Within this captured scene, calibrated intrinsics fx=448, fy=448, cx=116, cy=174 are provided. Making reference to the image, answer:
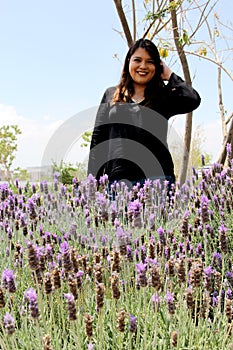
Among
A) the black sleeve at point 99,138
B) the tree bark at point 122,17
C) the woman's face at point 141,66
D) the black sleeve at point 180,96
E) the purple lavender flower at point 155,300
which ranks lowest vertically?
the purple lavender flower at point 155,300

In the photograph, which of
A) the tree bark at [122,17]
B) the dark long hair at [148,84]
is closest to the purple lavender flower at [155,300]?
the dark long hair at [148,84]

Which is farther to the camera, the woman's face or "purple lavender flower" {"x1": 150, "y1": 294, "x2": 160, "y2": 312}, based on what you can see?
the woman's face

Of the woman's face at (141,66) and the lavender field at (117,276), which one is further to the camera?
the woman's face at (141,66)

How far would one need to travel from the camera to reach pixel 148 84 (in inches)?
146

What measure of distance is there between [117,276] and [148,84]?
255cm

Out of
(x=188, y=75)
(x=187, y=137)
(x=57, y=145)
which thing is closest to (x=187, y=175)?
(x=187, y=137)

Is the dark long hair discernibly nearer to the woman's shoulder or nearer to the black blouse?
the black blouse

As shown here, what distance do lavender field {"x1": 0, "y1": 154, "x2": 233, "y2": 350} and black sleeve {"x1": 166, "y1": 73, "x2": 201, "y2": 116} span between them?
60 cm

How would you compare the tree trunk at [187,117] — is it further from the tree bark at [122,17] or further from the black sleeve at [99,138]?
the black sleeve at [99,138]

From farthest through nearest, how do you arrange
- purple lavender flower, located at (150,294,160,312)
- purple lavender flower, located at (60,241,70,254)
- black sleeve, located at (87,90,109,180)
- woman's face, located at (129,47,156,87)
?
black sleeve, located at (87,90,109,180), woman's face, located at (129,47,156,87), purple lavender flower, located at (60,241,70,254), purple lavender flower, located at (150,294,160,312)

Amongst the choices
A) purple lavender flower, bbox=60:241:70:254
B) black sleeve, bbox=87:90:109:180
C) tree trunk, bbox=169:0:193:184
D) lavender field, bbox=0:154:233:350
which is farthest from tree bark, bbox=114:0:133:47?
purple lavender flower, bbox=60:241:70:254

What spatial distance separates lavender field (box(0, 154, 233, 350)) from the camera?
1.51 metres

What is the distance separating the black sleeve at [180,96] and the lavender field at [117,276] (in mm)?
602

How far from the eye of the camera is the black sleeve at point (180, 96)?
3.70 meters
